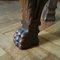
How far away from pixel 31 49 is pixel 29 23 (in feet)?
0.40

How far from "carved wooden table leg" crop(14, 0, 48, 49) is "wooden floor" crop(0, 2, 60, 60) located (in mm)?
33

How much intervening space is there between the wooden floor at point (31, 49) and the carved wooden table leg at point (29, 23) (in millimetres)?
33

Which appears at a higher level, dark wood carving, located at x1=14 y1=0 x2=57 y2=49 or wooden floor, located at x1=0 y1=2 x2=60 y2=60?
dark wood carving, located at x1=14 y1=0 x2=57 y2=49

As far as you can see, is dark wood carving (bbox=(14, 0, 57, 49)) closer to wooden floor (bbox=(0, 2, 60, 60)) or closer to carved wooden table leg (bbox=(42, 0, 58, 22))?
wooden floor (bbox=(0, 2, 60, 60))

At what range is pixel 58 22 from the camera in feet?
3.35

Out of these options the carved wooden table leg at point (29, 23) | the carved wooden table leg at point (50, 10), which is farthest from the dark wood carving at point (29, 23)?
the carved wooden table leg at point (50, 10)

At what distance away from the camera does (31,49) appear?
69 cm

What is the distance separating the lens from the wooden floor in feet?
2.10

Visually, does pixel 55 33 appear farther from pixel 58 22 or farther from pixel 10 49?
pixel 10 49

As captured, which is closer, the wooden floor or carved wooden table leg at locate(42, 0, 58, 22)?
the wooden floor

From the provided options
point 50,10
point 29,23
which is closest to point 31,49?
point 29,23

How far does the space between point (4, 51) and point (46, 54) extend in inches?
7.5

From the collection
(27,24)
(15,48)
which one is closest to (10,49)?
(15,48)

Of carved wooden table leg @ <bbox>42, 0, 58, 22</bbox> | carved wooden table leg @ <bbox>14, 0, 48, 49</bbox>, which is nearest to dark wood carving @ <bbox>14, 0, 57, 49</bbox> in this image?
carved wooden table leg @ <bbox>14, 0, 48, 49</bbox>
